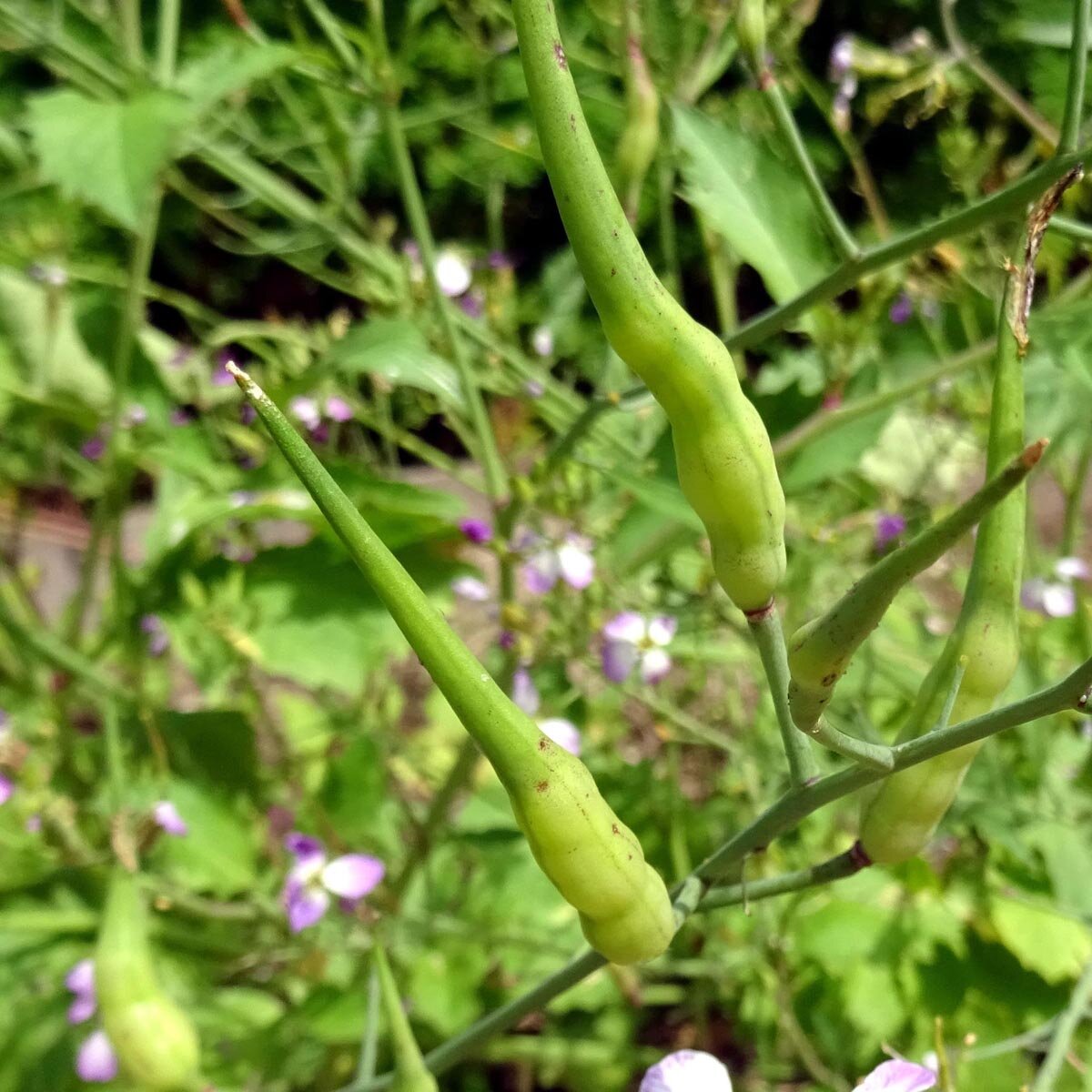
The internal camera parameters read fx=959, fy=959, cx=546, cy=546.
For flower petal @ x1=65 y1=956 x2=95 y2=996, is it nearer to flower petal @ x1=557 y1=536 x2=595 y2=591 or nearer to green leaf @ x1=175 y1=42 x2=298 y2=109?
flower petal @ x1=557 y1=536 x2=595 y2=591

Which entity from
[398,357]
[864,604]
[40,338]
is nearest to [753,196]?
[398,357]

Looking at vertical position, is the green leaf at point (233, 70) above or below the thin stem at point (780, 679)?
above

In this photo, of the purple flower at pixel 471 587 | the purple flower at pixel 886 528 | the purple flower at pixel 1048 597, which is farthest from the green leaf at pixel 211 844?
the purple flower at pixel 1048 597

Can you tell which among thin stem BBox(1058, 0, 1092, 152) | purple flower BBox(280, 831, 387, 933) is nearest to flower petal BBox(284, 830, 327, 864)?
purple flower BBox(280, 831, 387, 933)

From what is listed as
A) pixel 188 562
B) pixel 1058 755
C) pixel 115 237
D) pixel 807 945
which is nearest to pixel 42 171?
pixel 188 562

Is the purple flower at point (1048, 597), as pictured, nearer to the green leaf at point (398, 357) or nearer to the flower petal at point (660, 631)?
the flower petal at point (660, 631)

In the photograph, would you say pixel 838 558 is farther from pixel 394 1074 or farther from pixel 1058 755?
pixel 394 1074
